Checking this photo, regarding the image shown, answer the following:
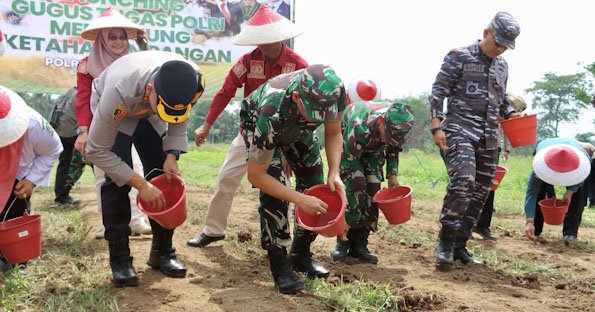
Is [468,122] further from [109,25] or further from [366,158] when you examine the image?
[109,25]

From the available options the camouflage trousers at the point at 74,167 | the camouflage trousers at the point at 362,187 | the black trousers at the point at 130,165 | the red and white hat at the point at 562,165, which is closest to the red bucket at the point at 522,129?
the red and white hat at the point at 562,165

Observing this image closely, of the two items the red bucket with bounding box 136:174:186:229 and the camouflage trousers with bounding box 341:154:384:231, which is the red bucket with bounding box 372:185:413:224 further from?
the red bucket with bounding box 136:174:186:229

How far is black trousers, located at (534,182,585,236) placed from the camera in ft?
18.1

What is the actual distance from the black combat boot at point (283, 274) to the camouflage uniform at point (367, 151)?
0.95m

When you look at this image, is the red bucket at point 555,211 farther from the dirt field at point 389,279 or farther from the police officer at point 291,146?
the police officer at point 291,146

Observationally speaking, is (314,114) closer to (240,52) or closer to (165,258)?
(165,258)

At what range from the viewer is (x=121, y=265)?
Answer: 340 cm

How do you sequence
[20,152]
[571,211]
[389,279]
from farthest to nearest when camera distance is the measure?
[571,211] < [389,279] < [20,152]

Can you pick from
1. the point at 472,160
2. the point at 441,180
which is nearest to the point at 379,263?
the point at 472,160

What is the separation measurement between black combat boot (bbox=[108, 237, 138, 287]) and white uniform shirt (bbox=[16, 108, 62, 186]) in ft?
2.34

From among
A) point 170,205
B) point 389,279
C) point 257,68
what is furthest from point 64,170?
point 389,279

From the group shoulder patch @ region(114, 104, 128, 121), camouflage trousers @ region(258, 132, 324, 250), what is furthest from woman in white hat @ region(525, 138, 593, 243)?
shoulder patch @ region(114, 104, 128, 121)

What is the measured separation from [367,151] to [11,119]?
7.46 feet

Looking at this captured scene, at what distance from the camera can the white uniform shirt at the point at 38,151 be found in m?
3.57
